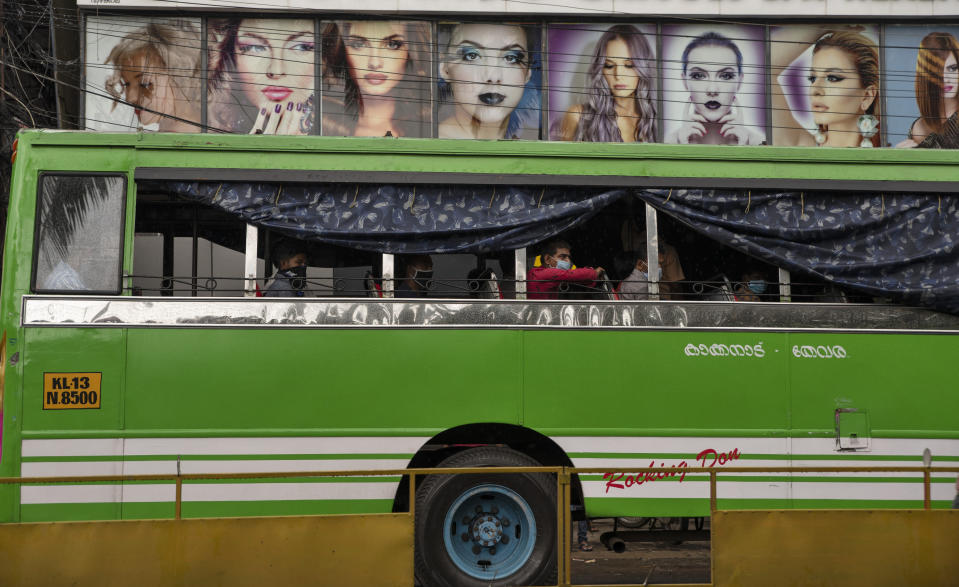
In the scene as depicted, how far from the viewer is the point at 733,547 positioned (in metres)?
6.80

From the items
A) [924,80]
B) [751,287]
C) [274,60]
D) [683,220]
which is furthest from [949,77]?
[274,60]

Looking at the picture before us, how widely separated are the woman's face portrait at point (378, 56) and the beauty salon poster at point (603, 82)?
3.03 meters

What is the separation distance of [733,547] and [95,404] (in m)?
5.18

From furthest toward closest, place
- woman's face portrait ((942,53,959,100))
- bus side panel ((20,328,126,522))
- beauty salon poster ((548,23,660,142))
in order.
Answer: woman's face portrait ((942,53,959,100)) < beauty salon poster ((548,23,660,142)) < bus side panel ((20,328,126,522))

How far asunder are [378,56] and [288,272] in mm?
11139

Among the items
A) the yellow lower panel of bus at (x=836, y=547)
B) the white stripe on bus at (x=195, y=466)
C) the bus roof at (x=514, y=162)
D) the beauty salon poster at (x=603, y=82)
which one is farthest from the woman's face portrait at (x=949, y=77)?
the white stripe on bus at (x=195, y=466)

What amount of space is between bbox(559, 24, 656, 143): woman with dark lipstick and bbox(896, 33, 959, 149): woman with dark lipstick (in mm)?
5523

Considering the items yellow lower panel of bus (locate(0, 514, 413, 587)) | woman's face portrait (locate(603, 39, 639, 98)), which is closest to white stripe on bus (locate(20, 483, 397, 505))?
yellow lower panel of bus (locate(0, 514, 413, 587))

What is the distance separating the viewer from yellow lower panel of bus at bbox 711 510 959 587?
680cm

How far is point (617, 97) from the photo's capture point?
17.9m

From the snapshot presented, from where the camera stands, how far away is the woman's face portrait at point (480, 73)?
17.7 m

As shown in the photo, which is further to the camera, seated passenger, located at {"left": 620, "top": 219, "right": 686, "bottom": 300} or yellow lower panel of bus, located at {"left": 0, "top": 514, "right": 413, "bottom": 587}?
seated passenger, located at {"left": 620, "top": 219, "right": 686, "bottom": 300}

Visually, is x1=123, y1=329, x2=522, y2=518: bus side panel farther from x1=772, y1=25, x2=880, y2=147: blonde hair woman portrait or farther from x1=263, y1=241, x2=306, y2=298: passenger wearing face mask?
x1=772, y1=25, x2=880, y2=147: blonde hair woman portrait

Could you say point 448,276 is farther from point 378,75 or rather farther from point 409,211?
point 378,75
